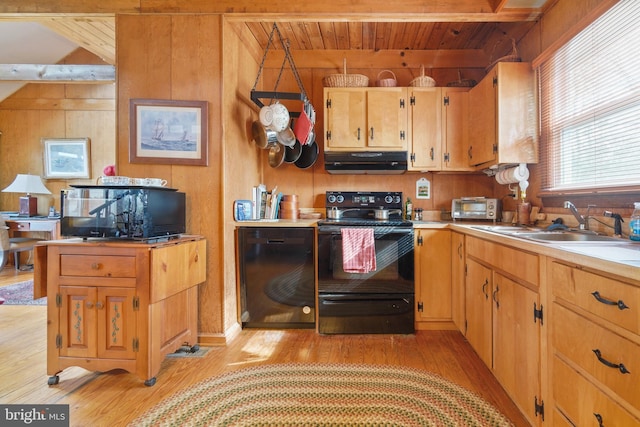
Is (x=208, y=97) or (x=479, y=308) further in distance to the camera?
(x=208, y=97)

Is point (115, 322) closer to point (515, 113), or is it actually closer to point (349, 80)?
point (349, 80)

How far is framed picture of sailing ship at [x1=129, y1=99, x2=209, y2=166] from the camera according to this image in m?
2.12

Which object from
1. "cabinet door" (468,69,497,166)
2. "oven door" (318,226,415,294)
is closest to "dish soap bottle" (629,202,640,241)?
"cabinet door" (468,69,497,166)

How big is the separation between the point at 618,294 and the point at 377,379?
1272 millimetres

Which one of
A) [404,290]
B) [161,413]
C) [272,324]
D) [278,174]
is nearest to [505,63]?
[404,290]

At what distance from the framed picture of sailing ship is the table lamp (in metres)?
4.00

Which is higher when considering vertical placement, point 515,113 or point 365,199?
point 515,113

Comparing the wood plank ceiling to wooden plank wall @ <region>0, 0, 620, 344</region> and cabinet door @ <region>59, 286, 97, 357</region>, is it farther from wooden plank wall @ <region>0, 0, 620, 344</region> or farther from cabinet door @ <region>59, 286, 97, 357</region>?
cabinet door @ <region>59, 286, 97, 357</region>

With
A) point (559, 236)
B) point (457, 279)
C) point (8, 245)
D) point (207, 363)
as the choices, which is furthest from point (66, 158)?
point (559, 236)

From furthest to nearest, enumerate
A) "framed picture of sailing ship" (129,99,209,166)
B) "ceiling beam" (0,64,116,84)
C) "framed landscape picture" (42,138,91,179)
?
"framed landscape picture" (42,138,91,179) → "ceiling beam" (0,64,116,84) → "framed picture of sailing ship" (129,99,209,166)

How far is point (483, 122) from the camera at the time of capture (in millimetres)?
2387

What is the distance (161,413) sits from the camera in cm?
144

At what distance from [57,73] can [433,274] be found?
5.34 meters

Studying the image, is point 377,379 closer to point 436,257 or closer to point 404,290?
point 404,290
